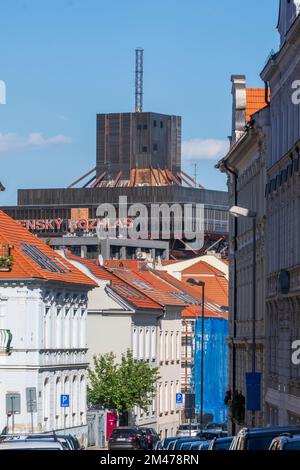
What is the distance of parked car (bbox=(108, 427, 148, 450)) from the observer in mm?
66438

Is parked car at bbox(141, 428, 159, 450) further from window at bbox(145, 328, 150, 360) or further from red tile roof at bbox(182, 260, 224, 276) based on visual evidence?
red tile roof at bbox(182, 260, 224, 276)

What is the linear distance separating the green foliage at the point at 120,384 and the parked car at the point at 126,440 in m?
26.1

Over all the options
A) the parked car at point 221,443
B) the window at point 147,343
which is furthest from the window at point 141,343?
the parked car at point 221,443

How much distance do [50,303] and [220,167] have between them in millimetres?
10834

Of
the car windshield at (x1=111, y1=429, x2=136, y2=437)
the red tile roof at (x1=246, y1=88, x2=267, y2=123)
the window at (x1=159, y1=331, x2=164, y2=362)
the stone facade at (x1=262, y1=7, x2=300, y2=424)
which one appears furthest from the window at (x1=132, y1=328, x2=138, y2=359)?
the stone facade at (x1=262, y1=7, x2=300, y2=424)

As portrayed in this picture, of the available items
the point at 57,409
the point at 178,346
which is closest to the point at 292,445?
the point at 57,409

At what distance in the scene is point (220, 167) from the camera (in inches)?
3150

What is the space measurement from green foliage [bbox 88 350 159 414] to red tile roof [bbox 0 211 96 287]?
265 inches

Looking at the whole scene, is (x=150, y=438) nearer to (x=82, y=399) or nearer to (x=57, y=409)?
(x=57, y=409)

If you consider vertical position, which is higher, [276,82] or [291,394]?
[276,82]

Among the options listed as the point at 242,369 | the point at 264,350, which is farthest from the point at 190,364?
the point at 264,350

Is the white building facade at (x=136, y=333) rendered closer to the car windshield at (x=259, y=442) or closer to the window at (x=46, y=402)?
the window at (x=46, y=402)

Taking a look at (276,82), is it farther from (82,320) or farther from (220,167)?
(82,320)

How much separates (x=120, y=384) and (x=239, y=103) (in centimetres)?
2560
